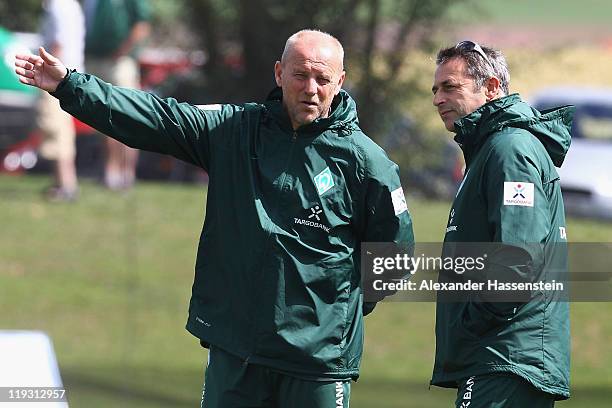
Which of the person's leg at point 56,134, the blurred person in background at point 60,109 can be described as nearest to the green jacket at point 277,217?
the blurred person in background at point 60,109

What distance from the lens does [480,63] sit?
505cm

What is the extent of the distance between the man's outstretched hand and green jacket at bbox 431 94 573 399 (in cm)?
152

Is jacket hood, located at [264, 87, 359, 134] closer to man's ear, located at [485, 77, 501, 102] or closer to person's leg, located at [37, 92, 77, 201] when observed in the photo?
man's ear, located at [485, 77, 501, 102]

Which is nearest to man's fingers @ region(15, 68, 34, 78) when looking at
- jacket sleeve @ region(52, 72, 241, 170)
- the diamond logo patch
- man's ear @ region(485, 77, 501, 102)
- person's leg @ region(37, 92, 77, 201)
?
jacket sleeve @ region(52, 72, 241, 170)

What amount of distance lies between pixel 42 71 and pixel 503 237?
181 cm

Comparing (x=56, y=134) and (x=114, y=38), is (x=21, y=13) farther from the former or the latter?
(x=56, y=134)

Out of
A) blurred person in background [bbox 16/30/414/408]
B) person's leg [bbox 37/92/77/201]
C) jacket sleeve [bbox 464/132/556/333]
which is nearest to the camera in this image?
jacket sleeve [bbox 464/132/556/333]

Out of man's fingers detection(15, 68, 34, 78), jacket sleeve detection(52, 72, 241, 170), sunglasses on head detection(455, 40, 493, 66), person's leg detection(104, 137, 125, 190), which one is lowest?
jacket sleeve detection(52, 72, 241, 170)

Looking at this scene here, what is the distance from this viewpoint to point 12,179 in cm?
1512

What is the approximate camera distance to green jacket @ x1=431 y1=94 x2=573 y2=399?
15.5ft

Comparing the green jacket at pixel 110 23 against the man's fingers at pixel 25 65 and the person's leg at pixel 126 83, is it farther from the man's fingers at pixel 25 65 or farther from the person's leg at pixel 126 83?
the man's fingers at pixel 25 65

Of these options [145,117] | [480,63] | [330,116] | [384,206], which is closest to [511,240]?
[384,206]

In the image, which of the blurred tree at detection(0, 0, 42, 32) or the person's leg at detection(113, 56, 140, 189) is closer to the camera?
the person's leg at detection(113, 56, 140, 189)

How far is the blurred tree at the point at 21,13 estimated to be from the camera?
1727 centimetres
